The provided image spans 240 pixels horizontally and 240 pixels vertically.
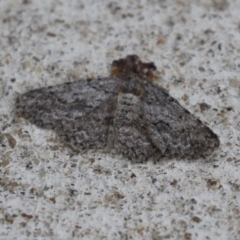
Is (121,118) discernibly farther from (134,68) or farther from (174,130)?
(134,68)

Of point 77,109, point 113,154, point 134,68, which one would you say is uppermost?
point 134,68

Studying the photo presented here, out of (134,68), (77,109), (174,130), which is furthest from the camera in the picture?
(134,68)

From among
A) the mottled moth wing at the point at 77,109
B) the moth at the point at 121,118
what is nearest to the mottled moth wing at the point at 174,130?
the moth at the point at 121,118

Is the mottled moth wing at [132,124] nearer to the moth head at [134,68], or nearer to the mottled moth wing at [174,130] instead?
the mottled moth wing at [174,130]

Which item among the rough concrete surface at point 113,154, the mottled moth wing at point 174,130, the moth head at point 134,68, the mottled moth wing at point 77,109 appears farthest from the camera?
the moth head at point 134,68

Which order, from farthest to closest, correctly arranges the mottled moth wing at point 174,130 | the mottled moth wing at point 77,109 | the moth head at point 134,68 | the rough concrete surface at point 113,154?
1. the moth head at point 134,68
2. the mottled moth wing at point 77,109
3. the mottled moth wing at point 174,130
4. the rough concrete surface at point 113,154

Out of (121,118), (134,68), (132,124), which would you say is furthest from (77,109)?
(134,68)

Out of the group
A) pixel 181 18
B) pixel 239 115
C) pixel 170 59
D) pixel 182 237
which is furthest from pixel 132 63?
pixel 182 237
